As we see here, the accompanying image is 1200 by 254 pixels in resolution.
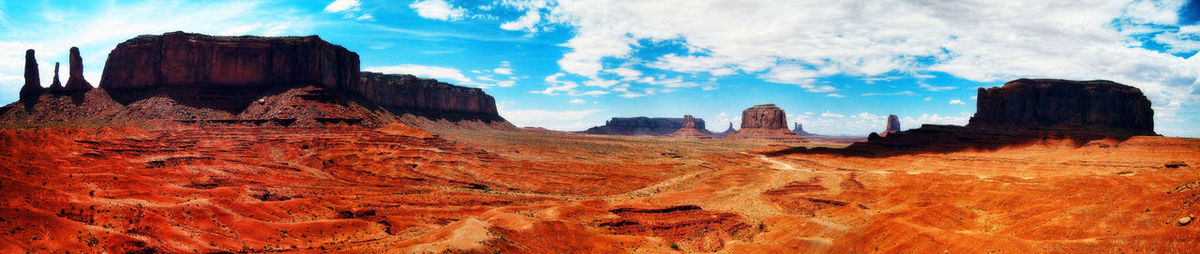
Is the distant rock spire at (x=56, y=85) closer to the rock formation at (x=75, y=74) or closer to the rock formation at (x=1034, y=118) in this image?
the rock formation at (x=75, y=74)

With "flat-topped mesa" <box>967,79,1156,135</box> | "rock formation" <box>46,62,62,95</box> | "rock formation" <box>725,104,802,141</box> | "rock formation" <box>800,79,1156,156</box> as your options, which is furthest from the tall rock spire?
"rock formation" <box>725,104,802,141</box>

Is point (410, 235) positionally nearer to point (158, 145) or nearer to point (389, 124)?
point (158, 145)

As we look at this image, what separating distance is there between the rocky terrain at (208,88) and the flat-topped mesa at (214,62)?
0.10 metres

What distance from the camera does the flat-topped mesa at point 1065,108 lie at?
240 ft

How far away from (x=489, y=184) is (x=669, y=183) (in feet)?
48.4

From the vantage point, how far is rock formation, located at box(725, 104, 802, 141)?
163750 millimetres

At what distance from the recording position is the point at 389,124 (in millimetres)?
63875

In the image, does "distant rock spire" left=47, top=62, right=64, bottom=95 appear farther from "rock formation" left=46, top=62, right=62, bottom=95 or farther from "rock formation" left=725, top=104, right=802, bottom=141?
"rock formation" left=725, top=104, right=802, bottom=141

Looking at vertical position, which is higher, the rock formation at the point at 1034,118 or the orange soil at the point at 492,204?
the rock formation at the point at 1034,118

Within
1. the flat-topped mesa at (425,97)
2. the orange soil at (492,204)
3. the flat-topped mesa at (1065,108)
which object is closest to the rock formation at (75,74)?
the orange soil at (492,204)

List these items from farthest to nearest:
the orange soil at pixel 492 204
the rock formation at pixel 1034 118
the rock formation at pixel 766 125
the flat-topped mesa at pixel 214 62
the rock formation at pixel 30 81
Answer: the rock formation at pixel 766 125, the rock formation at pixel 1034 118, the flat-topped mesa at pixel 214 62, the rock formation at pixel 30 81, the orange soil at pixel 492 204

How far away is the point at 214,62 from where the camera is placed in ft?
206

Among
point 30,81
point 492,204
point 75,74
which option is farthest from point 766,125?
point 30,81

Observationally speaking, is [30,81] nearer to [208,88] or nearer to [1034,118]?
[208,88]
